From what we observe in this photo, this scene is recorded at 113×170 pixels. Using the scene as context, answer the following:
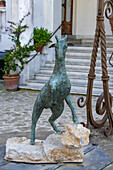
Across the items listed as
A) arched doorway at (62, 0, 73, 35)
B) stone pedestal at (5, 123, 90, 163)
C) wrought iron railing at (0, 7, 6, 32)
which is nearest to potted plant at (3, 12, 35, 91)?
wrought iron railing at (0, 7, 6, 32)

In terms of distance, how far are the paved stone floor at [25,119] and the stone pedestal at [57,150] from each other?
49 centimetres

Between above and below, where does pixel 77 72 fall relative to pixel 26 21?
below

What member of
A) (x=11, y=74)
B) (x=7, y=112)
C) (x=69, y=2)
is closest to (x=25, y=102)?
(x=7, y=112)

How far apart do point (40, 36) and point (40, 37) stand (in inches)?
1.2

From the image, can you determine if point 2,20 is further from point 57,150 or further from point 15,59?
point 57,150

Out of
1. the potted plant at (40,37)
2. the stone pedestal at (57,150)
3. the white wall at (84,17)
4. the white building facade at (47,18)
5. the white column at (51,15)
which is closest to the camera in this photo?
the stone pedestal at (57,150)

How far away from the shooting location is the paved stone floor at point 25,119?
180 inches

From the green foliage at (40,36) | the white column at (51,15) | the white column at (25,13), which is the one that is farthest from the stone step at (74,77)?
the white column at (25,13)

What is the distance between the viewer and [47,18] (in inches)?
→ 381

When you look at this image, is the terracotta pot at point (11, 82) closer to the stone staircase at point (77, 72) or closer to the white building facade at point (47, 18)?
the stone staircase at point (77, 72)

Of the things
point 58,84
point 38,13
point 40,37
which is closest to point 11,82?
point 40,37

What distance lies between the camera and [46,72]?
927cm

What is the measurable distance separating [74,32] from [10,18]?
3259 millimetres

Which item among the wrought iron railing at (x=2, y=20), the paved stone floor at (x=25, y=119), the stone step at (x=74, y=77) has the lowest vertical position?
the paved stone floor at (x=25, y=119)
